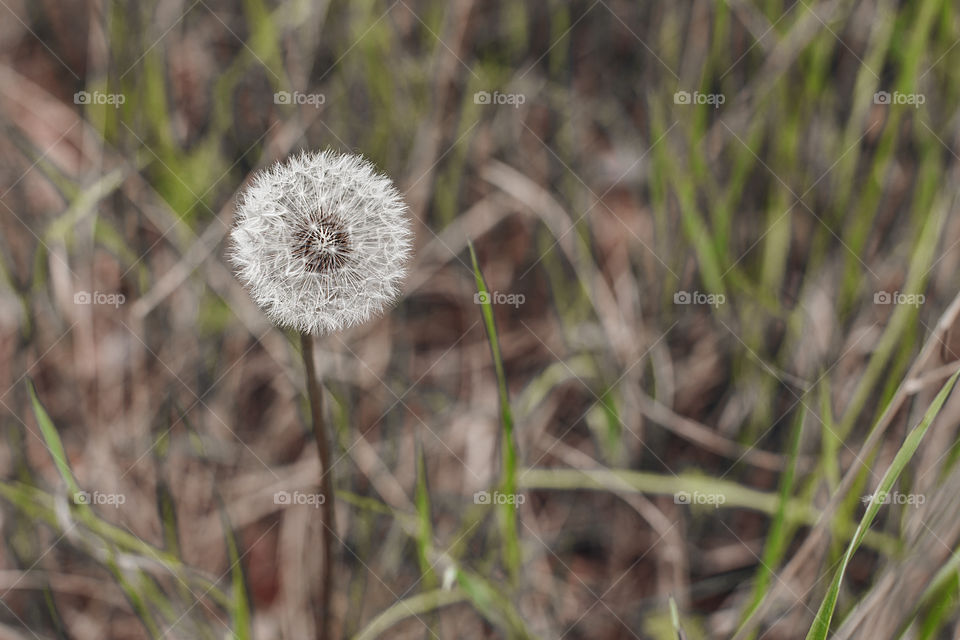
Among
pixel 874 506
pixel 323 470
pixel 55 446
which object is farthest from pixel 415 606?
pixel 874 506

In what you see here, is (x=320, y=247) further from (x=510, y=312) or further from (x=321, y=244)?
(x=510, y=312)

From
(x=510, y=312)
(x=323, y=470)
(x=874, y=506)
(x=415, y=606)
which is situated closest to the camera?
(x=874, y=506)

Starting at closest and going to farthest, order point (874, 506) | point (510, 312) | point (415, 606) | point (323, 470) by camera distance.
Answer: point (874, 506)
point (323, 470)
point (415, 606)
point (510, 312)

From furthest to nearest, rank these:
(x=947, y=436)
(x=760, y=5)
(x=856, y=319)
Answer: (x=760, y=5) → (x=856, y=319) → (x=947, y=436)

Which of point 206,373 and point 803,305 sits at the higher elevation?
point 803,305

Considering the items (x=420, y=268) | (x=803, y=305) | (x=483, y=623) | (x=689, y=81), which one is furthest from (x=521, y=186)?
(x=483, y=623)

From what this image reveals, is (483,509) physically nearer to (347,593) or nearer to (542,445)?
(542,445)

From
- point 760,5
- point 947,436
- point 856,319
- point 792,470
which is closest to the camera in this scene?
point 792,470

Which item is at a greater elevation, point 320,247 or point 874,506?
point 320,247
